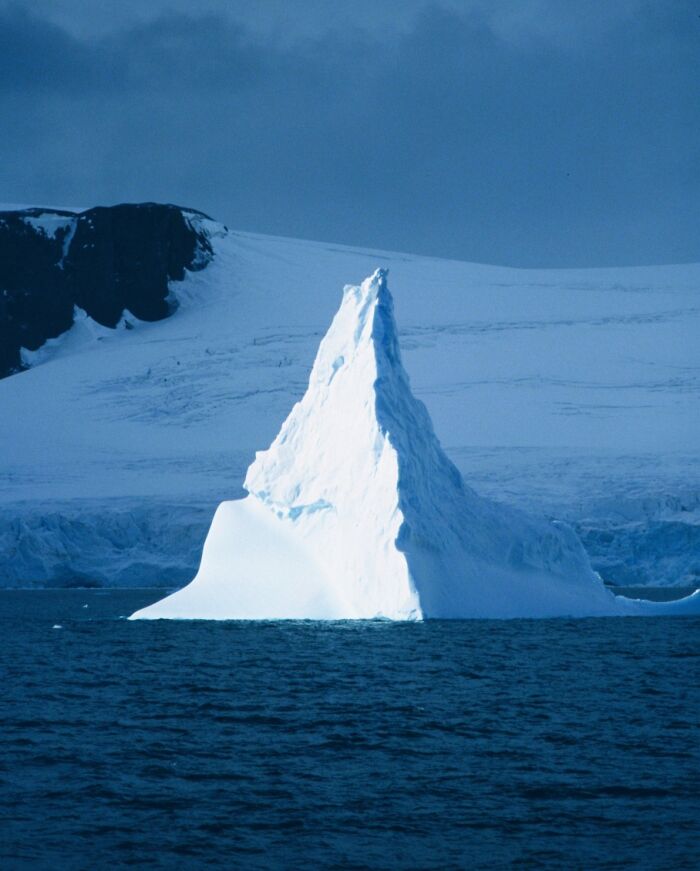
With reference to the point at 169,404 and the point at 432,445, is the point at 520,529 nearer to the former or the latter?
Answer: the point at 432,445

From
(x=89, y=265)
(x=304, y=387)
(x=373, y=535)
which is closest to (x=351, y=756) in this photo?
(x=373, y=535)

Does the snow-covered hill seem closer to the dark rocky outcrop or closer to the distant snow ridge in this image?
the dark rocky outcrop

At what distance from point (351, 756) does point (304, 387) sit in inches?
1631

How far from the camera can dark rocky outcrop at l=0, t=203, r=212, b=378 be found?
234 ft

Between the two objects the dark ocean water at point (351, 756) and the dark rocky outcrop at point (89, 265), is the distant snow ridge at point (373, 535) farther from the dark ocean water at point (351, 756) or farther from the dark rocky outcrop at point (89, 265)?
the dark rocky outcrop at point (89, 265)

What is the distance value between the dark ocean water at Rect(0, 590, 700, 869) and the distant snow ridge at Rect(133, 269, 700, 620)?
1.63m

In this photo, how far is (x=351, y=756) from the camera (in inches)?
488

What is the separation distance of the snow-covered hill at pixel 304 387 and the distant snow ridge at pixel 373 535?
11307mm

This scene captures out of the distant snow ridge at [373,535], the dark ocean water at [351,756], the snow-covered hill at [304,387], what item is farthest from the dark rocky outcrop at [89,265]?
the dark ocean water at [351,756]

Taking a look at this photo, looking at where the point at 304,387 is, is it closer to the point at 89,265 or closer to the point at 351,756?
the point at 89,265

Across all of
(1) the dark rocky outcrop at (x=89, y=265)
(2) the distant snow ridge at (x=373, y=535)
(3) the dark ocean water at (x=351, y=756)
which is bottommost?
(3) the dark ocean water at (x=351, y=756)

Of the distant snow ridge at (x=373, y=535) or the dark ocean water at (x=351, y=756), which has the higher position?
the distant snow ridge at (x=373, y=535)

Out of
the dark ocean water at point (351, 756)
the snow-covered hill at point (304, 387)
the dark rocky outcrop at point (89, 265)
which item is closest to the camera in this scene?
the dark ocean water at point (351, 756)

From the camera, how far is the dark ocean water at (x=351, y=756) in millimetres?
9305
